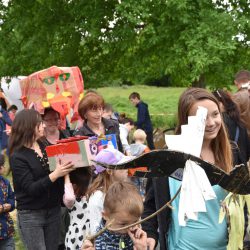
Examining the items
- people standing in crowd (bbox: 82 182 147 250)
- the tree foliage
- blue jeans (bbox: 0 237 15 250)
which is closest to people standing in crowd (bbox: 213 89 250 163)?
people standing in crowd (bbox: 82 182 147 250)

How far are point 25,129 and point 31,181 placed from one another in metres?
0.42

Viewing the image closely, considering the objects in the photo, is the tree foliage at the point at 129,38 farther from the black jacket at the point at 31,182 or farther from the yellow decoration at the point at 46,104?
the black jacket at the point at 31,182

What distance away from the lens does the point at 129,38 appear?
1362cm

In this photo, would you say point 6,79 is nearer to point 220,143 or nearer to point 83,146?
point 83,146

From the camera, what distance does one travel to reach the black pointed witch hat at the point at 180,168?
248 cm

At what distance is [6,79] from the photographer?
15828 mm

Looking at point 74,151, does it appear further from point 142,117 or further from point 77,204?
point 142,117

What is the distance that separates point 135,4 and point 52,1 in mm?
2708

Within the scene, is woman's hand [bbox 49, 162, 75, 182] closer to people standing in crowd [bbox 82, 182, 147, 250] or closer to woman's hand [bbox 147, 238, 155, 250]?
people standing in crowd [bbox 82, 182, 147, 250]

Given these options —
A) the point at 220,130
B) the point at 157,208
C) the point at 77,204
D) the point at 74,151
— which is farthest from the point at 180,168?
the point at 77,204

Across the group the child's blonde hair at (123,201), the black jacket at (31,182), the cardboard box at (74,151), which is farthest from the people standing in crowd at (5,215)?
the child's blonde hair at (123,201)

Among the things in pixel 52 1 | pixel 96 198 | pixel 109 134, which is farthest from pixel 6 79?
pixel 96 198

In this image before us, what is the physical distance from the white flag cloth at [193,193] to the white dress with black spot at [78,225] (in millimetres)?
→ 2215

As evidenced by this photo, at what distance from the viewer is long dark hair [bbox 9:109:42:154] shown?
4797 millimetres
